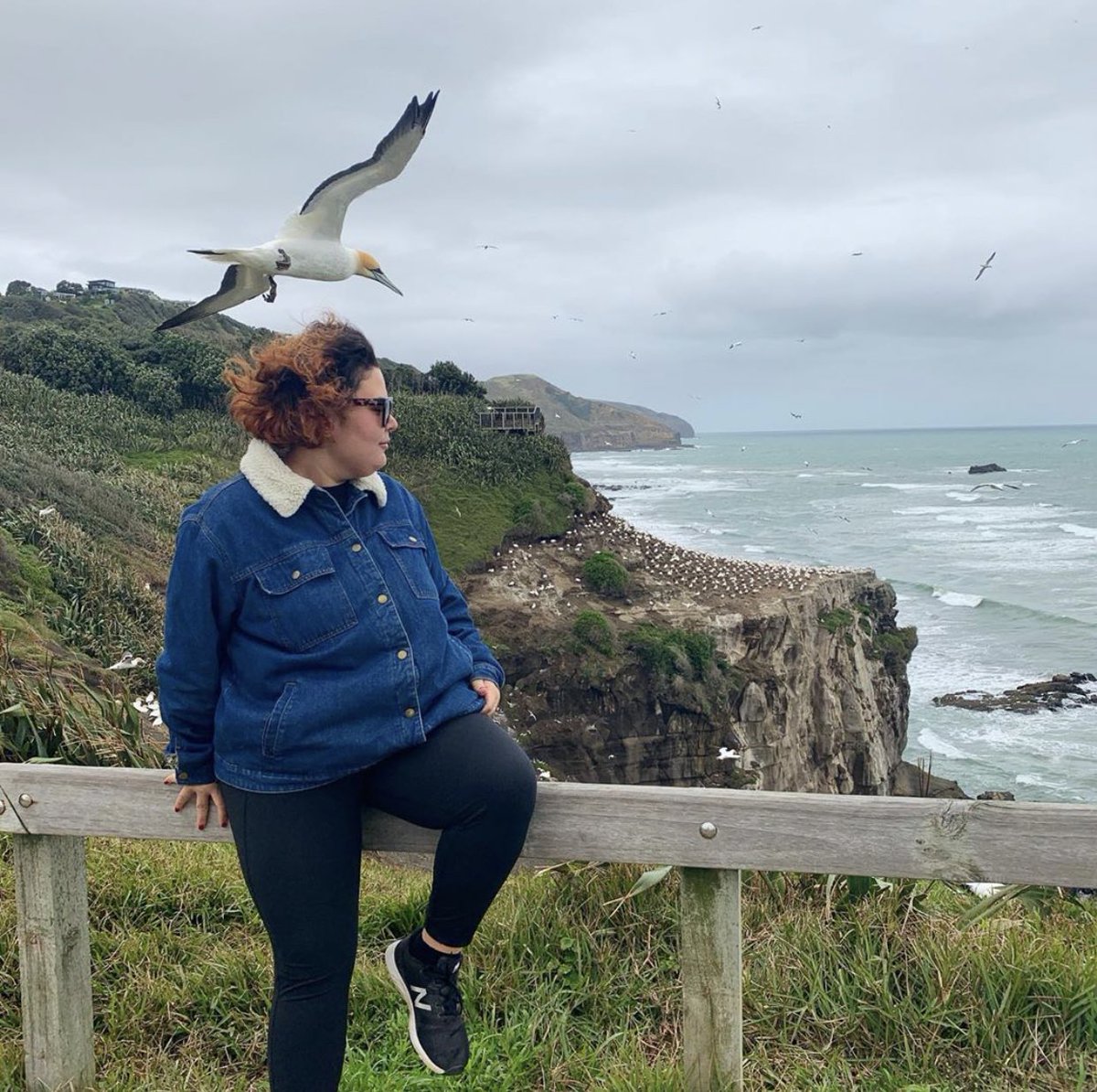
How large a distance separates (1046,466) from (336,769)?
128 meters

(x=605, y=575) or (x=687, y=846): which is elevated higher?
(x=687, y=846)

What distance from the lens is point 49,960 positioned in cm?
255

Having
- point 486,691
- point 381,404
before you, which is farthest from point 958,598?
point 381,404

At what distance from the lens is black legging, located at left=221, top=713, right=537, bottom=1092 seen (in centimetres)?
212

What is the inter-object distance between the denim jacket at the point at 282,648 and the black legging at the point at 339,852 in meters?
0.06

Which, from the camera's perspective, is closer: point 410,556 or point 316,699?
point 316,699

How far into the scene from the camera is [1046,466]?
383 feet

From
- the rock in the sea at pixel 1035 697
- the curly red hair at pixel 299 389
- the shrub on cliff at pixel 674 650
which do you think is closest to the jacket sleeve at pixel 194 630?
the curly red hair at pixel 299 389

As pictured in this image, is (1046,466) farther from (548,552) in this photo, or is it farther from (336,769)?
(336,769)

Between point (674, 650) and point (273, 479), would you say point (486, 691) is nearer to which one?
point (273, 479)

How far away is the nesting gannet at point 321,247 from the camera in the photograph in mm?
2662

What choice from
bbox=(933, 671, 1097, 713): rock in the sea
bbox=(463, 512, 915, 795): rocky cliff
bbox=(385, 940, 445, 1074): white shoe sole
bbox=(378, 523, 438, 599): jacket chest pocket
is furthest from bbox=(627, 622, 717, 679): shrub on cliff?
bbox=(378, 523, 438, 599): jacket chest pocket

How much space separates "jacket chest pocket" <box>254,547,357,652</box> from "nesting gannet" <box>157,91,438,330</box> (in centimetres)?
87

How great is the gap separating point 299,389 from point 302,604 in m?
0.44
